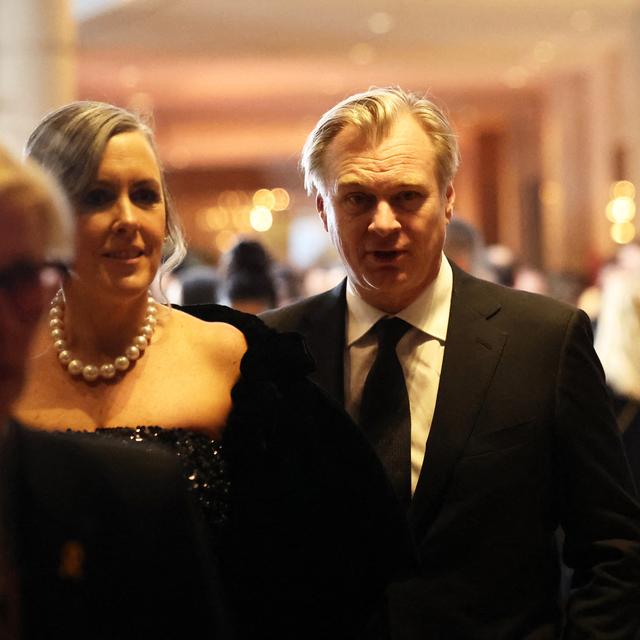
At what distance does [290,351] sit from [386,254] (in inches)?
14.6

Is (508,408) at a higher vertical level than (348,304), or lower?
lower

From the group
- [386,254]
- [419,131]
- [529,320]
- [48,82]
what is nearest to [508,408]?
[529,320]


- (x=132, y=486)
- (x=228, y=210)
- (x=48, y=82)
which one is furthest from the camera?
(x=228, y=210)

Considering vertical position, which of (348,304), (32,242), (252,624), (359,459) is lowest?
(252,624)

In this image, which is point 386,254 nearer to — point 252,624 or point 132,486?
point 252,624

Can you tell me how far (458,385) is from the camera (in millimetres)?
2684

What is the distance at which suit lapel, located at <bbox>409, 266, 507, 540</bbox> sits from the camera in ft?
8.48

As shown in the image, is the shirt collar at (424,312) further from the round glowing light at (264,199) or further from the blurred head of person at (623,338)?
the round glowing light at (264,199)

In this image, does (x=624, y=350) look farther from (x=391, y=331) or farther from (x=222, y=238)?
(x=222, y=238)

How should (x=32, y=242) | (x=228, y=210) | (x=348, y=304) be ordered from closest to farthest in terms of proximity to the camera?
(x=32, y=242)
(x=348, y=304)
(x=228, y=210)

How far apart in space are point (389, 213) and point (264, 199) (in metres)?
32.5

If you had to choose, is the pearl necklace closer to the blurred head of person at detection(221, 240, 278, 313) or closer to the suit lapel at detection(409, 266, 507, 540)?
the suit lapel at detection(409, 266, 507, 540)

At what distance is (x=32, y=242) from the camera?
52.7 inches

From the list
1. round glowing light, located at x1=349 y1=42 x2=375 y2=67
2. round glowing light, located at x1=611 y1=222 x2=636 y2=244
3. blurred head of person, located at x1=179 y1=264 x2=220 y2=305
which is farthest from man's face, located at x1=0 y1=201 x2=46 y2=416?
round glowing light, located at x1=611 y1=222 x2=636 y2=244
